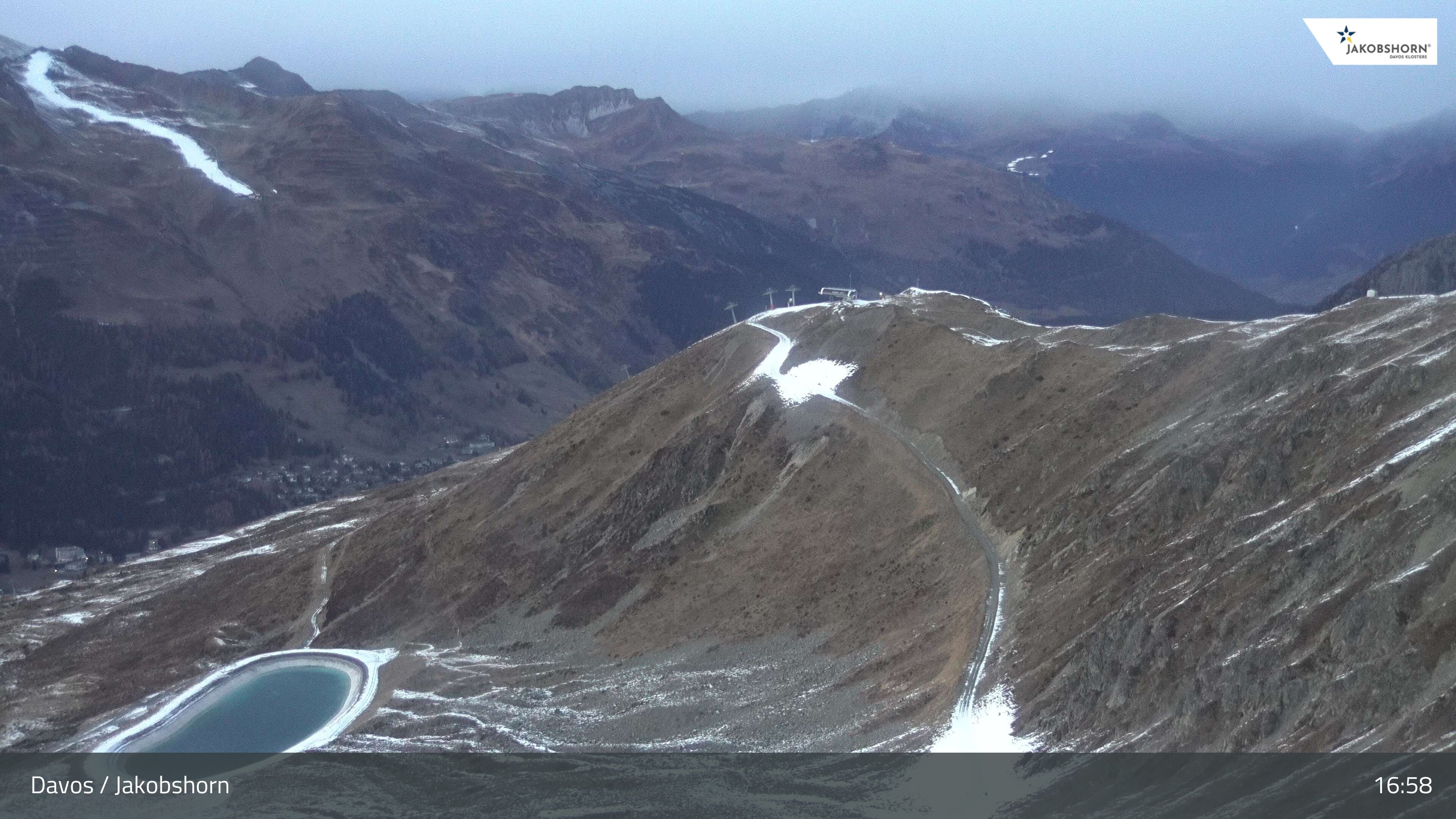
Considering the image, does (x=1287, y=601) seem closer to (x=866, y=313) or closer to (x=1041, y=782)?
(x=1041, y=782)

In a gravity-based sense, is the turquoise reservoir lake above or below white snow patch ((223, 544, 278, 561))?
below

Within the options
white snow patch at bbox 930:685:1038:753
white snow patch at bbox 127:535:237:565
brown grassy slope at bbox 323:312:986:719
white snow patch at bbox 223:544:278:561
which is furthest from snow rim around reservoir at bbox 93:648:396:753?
white snow patch at bbox 127:535:237:565

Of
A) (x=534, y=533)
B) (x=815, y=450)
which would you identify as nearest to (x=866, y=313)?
(x=815, y=450)

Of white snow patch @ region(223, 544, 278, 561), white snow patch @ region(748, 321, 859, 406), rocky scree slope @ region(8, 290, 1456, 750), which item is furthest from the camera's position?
white snow patch @ region(223, 544, 278, 561)

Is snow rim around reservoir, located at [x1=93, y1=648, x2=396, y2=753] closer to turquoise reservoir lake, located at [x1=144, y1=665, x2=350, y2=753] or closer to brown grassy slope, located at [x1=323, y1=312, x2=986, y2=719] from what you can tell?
turquoise reservoir lake, located at [x1=144, y1=665, x2=350, y2=753]

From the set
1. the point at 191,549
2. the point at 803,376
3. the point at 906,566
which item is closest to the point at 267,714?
the point at 906,566
